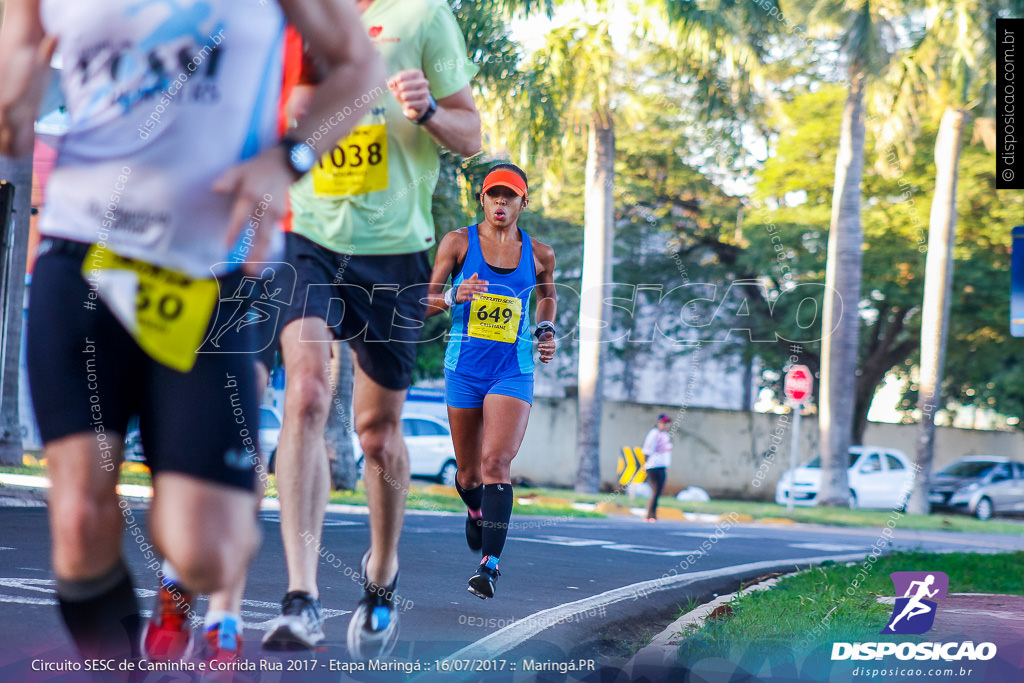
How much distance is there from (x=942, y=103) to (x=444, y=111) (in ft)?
58.6

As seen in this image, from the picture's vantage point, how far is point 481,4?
4125 mm

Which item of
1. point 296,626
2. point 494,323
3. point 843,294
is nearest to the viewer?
point 296,626

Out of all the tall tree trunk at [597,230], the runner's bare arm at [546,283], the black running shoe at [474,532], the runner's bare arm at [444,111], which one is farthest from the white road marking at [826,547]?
the runner's bare arm at [444,111]

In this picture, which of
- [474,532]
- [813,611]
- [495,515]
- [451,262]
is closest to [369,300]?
[451,262]

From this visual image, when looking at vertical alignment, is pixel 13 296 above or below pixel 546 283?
below

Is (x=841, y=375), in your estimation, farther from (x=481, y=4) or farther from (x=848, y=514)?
(x=481, y=4)

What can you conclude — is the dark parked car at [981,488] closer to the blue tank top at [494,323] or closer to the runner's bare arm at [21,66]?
the blue tank top at [494,323]

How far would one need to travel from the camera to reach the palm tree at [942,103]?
667 inches

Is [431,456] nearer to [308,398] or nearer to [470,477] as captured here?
[470,477]

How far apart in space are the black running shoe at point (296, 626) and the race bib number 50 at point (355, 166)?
1168mm

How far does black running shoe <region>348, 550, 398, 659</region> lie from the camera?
341cm

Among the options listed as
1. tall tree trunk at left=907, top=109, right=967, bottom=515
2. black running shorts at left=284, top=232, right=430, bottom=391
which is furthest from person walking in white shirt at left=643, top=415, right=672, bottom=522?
black running shorts at left=284, top=232, right=430, bottom=391

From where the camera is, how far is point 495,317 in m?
4.39

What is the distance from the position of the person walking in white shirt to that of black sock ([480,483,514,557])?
9.96m
